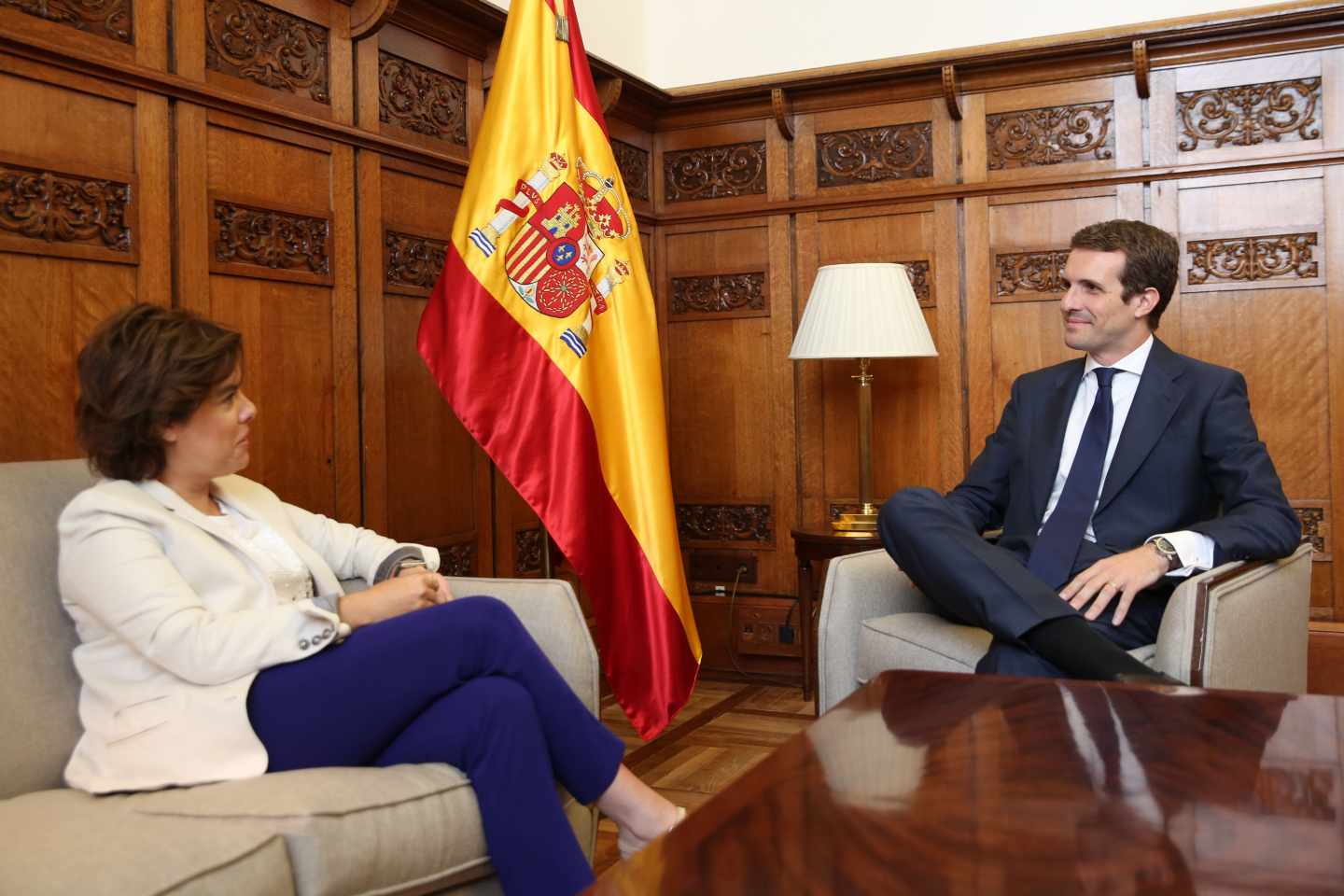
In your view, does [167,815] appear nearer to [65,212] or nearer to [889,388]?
[65,212]

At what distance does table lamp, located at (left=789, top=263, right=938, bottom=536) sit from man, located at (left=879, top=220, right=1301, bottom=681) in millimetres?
773

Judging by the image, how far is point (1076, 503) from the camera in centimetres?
241

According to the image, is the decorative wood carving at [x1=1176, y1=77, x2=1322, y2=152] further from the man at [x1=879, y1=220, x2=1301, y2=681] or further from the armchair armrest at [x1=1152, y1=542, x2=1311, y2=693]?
the armchair armrest at [x1=1152, y1=542, x2=1311, y2=693]

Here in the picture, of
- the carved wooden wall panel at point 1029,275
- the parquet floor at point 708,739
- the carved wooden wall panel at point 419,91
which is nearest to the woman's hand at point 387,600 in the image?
the parquet floor at point 708,739

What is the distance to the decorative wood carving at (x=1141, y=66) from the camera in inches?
138

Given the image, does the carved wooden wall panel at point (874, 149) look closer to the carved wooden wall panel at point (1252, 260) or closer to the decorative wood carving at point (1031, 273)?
the decorative wood carving at point (1031, 273)

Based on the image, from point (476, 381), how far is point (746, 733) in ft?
4.47

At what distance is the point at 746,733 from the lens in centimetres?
341

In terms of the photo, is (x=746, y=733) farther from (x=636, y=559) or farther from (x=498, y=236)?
(x=498, y=236)

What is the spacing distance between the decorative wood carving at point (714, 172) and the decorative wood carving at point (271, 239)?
1.67m

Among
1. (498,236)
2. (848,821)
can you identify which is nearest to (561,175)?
(498,236)

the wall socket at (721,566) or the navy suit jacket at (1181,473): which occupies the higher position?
the navy suit jacket at (1181,473)

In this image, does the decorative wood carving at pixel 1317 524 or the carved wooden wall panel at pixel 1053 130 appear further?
the carved wooden wall panel at pixel 1053 130

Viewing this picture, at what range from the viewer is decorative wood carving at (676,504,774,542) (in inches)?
163
